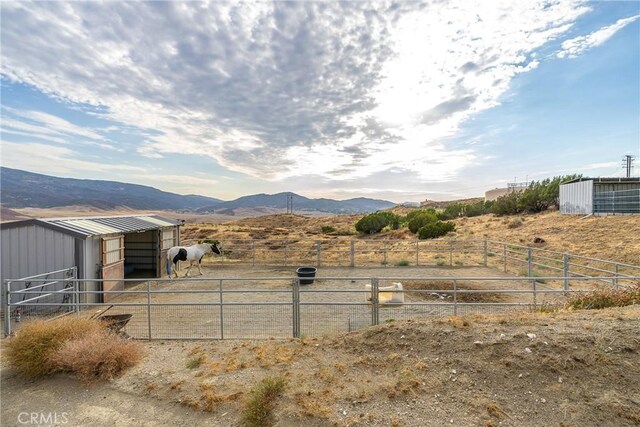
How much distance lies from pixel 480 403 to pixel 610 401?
1480 millimetres

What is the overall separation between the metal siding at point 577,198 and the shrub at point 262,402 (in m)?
31.8

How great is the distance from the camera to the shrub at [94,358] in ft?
17.6

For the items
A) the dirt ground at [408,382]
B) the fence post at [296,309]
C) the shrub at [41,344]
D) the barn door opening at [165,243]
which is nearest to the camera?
the dirt ground at [408,382]

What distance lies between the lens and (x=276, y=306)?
10195 millimetres

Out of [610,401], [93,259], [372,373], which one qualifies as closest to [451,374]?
[372,373]

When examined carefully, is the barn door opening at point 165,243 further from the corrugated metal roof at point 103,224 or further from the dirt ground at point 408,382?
the dirt ground at point 408,382

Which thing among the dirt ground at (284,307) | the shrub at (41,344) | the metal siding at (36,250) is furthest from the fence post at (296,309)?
the metal siding at (36,250)

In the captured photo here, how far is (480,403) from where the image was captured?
4289 millimetres

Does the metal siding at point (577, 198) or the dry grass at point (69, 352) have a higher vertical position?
the metal siding at point (577, 198)

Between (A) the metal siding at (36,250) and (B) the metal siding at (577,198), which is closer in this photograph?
(A) the metal siding at (36,250)

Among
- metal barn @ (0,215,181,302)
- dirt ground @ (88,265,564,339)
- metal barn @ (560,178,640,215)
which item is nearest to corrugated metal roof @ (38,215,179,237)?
metal barn @ (0,215,181,302)

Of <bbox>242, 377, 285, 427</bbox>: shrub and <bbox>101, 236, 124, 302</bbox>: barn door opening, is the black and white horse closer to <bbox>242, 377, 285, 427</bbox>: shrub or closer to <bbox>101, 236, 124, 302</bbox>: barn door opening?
<bbox>101, 236, 124, 302</bbox>: barn door opening

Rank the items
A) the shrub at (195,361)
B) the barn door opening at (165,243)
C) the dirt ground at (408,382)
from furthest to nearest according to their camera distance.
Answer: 1. the barn door opening at (165,243)
2. the shrub at (195,361)
3. the dirt ground at (408,382)

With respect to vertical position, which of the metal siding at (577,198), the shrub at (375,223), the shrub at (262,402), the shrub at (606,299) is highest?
the metal siding at (577,198)
